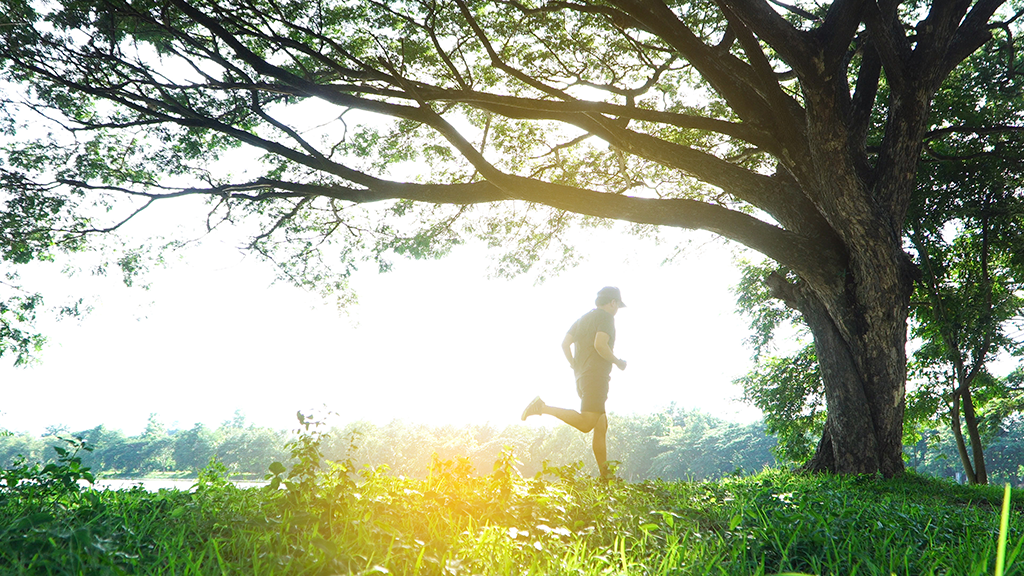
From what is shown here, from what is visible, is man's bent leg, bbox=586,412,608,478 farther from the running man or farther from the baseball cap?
the baseball cap

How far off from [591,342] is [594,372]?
0.30 metres

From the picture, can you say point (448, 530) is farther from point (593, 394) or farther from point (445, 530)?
point (593, 394)

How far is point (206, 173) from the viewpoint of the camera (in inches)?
319

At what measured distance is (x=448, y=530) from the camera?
2.44m

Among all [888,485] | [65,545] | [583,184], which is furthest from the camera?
[583,184]

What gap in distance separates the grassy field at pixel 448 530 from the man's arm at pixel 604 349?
1630 mm

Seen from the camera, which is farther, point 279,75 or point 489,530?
point 279,75

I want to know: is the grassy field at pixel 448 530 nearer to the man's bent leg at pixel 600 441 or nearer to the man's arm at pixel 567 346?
the man's bent leg at pixel 600 441

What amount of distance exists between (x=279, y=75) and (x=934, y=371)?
41.1 ft

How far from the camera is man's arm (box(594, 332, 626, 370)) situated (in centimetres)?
509

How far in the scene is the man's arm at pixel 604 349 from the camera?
200 inches

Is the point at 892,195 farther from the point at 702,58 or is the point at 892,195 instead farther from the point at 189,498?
the point at 189,498

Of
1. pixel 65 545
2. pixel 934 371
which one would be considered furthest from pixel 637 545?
pixel 934 371

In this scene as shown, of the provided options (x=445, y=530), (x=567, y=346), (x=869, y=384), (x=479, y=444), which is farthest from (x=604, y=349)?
(x=479, y=444)
